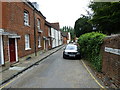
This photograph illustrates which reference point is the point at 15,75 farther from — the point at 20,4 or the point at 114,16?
the point at 114,16

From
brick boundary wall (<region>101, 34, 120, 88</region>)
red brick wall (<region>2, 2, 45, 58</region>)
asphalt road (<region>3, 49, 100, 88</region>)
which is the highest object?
red brick wall (<region>2, 2, 45, 58</region>)

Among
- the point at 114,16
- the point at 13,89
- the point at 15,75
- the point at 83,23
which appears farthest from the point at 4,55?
the point at 83,23

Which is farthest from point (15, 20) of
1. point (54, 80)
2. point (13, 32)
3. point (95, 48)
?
point (95, 48)

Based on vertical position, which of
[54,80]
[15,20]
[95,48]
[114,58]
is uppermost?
[15,20]

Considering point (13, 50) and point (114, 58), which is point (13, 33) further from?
point (114, 58)

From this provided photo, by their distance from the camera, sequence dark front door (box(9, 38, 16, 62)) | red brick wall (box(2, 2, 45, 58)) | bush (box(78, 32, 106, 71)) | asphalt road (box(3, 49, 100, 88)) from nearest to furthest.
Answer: asphalt road (box(3, 49, 100, 88))
bush (box(78, 32, 106, 71))
red brick wall (box(2, 2, 45, 58))
dark front door (box(9, 38, 16, 62))

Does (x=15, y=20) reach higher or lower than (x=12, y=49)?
higher

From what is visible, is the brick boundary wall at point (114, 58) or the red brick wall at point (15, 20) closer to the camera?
the brick boundary wall at point (114, 58)

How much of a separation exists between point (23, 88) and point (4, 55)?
4.61m

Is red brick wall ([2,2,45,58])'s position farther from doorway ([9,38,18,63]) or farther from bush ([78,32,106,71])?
bush ([78,32,106,71])

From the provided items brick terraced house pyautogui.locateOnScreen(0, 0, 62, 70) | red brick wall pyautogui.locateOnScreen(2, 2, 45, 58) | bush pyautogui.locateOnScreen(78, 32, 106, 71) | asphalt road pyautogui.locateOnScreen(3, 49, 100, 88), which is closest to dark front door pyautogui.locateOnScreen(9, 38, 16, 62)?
brick terraced house pyautogui.locateOnScreen(0, 0, 62, 70)

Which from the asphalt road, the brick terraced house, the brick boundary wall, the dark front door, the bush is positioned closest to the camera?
the brick boundary wall

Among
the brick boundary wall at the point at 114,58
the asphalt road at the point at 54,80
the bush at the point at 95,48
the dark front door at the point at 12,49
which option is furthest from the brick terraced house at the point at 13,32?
the brick boundary wall at the point at 114,58

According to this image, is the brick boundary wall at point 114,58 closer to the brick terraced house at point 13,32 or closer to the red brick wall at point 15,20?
the brick terraced house at point 13,32
